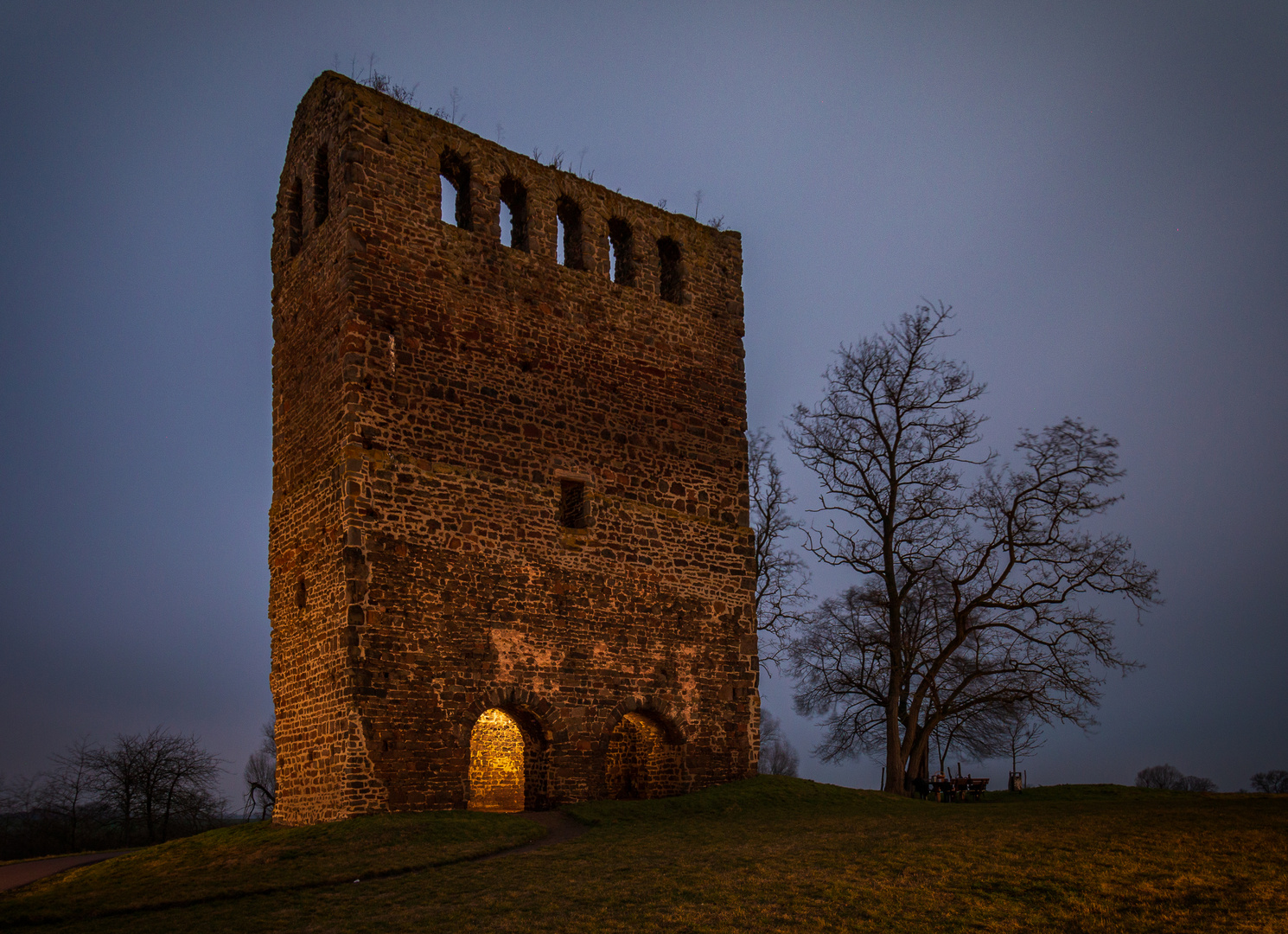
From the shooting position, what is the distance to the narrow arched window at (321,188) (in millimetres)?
16250

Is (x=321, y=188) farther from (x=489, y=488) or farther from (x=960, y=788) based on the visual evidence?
(x=960, y=788)

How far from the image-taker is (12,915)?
376 inches

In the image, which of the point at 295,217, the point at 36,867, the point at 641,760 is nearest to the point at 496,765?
the point at 641,760

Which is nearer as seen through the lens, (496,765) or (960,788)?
(496,765)

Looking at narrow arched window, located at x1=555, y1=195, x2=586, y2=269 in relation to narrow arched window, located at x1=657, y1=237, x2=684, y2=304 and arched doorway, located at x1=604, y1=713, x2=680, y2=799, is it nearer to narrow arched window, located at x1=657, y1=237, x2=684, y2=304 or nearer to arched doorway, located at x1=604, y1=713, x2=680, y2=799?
narrow arched window, located at x1=657, y1=237, x2=684, y2=304

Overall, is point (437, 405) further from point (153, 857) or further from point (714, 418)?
point (153, 857)

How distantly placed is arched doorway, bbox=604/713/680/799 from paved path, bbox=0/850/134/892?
783cm

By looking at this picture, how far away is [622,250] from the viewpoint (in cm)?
1848

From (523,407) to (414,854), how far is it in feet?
23.3

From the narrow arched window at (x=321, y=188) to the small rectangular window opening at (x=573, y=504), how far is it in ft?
18.7

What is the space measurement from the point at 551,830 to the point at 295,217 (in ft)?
35.2

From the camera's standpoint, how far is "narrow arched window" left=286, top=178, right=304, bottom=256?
1695 cm

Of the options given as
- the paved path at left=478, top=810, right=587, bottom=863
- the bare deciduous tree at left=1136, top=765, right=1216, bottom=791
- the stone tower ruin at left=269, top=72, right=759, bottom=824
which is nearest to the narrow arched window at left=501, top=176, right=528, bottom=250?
the stone tower ruin at left=269, top=72, right=759, bottom=824

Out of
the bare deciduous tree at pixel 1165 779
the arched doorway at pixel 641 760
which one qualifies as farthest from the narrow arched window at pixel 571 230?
the bare deciduous tree at pixel 1165 779
